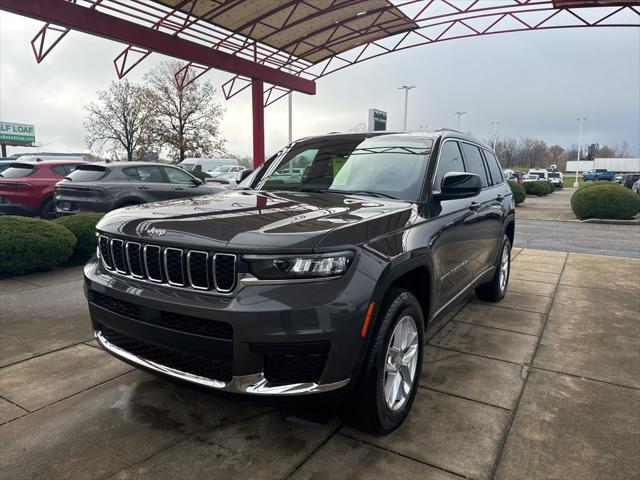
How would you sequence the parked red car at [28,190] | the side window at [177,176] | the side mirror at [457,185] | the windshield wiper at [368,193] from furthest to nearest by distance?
the side window at [177,176], the parked red car at [28,190], the windshield wiper at [368,193], the side mirror at [457,185]

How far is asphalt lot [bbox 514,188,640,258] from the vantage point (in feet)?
31.6

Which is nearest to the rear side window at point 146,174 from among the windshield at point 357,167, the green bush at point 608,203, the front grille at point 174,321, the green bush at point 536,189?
the windshield at point 357,167

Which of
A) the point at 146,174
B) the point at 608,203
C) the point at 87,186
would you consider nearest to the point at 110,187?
the point at 87,186

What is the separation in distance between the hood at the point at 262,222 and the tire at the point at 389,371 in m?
0.46

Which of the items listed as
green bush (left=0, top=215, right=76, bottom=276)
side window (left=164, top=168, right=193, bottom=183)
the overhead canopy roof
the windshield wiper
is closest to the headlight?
the windshield wiper

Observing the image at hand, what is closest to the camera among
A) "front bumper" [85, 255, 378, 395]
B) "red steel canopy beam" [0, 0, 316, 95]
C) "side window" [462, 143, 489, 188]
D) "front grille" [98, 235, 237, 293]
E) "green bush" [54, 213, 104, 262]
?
"front bumper" [85, 255, 378, 395]

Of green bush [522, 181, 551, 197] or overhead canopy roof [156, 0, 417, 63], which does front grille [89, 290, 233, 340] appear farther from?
green bush [522, 181, 551, 197]

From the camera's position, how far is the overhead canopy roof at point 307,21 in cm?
1330

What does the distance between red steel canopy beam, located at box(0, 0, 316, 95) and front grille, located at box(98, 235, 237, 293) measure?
10907 mm

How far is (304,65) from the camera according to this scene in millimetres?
19484

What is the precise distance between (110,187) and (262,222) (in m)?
7.43

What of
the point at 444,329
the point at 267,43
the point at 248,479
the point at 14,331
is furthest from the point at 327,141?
the point at 267,43

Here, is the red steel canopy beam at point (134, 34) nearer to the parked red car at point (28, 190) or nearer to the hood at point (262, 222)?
the parked red car at point (28, 190)

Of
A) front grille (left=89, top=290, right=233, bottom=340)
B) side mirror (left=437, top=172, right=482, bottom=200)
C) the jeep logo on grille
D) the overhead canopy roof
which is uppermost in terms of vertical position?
the overhead canopy roof
